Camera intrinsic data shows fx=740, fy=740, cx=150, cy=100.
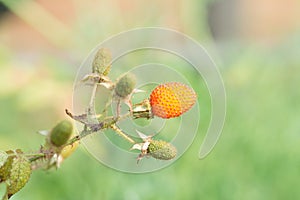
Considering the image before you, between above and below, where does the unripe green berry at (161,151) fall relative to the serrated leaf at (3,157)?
above

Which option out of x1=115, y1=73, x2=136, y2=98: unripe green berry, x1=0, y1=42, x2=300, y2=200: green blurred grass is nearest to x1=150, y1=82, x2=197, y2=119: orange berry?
x1=115, y1=73, x2=136, y2=98: unripe green berry

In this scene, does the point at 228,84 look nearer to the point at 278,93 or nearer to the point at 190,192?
the point at 278,93

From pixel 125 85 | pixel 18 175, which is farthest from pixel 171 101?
pixel 18 175

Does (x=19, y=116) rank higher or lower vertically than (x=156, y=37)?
lower

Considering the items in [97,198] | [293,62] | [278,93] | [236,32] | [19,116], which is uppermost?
[236,32]

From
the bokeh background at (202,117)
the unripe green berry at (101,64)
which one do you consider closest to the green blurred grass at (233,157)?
the bokeh background at (202,117)

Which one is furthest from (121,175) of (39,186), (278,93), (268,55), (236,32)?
(236,32)

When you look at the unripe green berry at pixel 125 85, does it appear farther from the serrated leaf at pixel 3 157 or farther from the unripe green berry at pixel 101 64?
the serrated leaf at pixel 3 157
